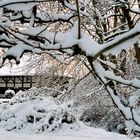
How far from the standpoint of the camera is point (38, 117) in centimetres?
896

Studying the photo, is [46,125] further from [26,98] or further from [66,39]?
[66,39]

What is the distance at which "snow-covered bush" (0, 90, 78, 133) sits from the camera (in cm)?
865

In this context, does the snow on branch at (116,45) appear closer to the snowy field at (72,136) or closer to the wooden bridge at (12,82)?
the snowy field at (72,136)

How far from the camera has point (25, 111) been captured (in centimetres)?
902

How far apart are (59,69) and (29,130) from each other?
5275mm

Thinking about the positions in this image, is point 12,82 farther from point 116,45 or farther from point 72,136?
point 116,45

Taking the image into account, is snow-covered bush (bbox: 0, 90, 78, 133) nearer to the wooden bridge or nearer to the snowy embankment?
the snowy embankment

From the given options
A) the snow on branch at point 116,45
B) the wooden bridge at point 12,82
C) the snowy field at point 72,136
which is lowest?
the wooden bridge at point 12,82

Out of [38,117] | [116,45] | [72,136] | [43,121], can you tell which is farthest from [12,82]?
[116,45]

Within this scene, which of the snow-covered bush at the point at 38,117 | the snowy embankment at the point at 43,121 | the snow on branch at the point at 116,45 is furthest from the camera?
the snow-covered bush at the point at 38,117

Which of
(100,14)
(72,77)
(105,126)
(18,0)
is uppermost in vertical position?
(100,14)

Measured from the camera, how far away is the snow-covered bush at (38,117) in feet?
28.4

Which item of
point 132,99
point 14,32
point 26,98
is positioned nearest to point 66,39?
point 14,32

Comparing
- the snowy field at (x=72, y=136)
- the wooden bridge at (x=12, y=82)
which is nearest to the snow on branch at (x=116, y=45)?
the snowy field at (x=72, y=136)
